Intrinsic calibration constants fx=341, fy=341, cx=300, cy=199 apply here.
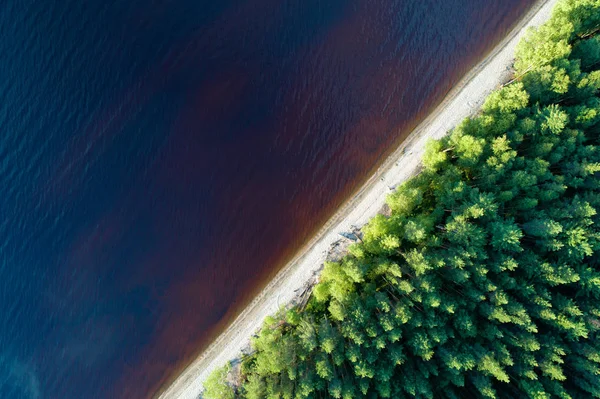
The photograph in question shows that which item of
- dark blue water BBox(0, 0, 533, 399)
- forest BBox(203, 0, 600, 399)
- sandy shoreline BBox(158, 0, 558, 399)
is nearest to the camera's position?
forest BBox(203, 0, 600, 399)

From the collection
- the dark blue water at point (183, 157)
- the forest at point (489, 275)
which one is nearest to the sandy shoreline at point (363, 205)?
the dark blue water at point (183, 157)

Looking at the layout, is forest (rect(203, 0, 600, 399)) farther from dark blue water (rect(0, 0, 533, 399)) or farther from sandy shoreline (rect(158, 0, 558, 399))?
dark blue water (rect(0, 0, 533, 399))

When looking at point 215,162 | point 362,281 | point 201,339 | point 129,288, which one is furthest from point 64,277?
point 362,281

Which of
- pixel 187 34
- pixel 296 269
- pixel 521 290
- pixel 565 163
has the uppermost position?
pixel 187 34

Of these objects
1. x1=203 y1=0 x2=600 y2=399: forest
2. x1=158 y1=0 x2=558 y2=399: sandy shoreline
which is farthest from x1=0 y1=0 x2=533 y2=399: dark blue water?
x1=203 y1=0 x2=600 y2=399: forest

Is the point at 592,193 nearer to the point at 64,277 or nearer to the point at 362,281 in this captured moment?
the point at 362,281

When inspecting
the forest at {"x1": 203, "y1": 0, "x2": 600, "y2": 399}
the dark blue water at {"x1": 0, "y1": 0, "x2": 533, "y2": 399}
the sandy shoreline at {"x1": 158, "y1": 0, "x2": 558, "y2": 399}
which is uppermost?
the dark blue water at {"x1": 0, "y1": 0, "x2": 533, "y2": 399}
